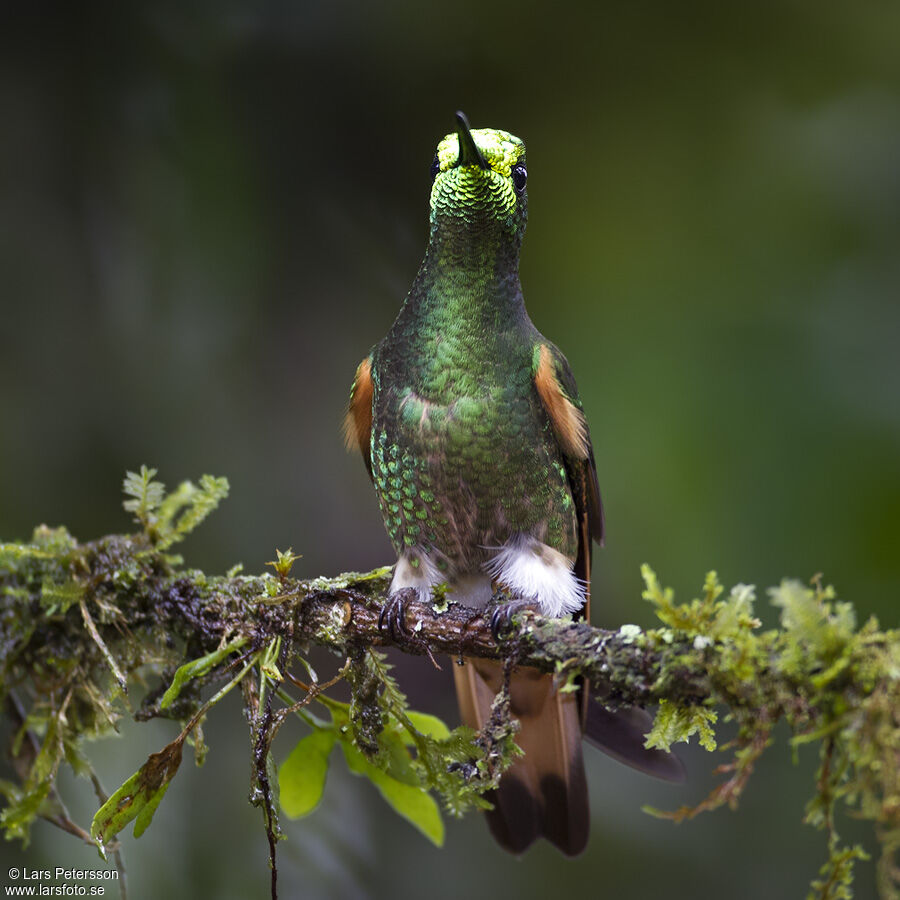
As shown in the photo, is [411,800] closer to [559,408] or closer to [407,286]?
[559,408]

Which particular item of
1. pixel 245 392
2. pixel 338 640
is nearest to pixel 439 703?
pixel 245 392

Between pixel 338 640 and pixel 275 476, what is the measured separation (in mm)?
1962

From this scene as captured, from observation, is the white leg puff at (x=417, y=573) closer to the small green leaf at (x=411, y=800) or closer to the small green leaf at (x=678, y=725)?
the small green leaf at (x=411, y=800)

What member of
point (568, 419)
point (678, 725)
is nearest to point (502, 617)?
point (678, 725)

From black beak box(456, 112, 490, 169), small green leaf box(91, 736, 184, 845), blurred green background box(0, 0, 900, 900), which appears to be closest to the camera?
small green leaf box(91, 736, 184, 845)

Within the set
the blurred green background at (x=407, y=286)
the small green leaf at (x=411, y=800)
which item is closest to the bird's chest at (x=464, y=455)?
the small green leaf at (x=411, y=800)

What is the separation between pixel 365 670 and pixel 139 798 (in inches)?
19.0

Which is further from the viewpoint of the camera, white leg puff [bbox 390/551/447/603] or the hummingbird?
white leg puff [bbox 390/551/447/603]

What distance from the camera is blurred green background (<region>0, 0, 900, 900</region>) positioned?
10.2ft

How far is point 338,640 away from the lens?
194 cm

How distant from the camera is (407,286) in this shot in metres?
3.92

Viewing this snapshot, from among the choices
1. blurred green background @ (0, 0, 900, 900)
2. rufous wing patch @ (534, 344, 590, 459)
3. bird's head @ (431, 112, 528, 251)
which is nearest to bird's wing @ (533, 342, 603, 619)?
rufous wing patch @ (534, 344, 590, 459)

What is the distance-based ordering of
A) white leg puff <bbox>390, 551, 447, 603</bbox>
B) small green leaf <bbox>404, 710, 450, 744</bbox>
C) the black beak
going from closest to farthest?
1. the black beak
2. small green leaf <bbox>404, 710, 450, 744</bbox>
3. white leg puff <bbox>390, 551, 447, 603</bbox>

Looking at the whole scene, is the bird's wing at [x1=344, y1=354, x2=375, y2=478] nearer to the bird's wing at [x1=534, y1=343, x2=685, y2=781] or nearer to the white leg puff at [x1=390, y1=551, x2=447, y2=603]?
the white leg puff at [x1=390, y1=551, x2=447, y2=603]
